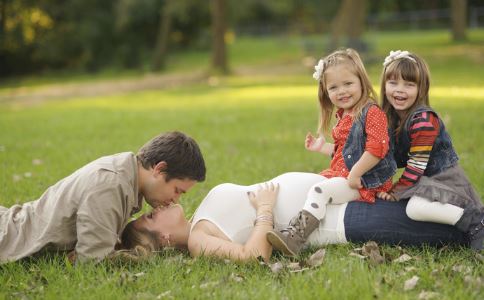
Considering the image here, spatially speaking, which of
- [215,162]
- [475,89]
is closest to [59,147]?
[215,162]

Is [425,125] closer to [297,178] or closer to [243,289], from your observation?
[297,178]

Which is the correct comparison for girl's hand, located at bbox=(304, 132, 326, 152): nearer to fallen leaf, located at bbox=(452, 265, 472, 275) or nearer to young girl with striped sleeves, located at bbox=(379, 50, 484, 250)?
young girl with striped sleeves, located at bbox=(379, 50, 484, 250)

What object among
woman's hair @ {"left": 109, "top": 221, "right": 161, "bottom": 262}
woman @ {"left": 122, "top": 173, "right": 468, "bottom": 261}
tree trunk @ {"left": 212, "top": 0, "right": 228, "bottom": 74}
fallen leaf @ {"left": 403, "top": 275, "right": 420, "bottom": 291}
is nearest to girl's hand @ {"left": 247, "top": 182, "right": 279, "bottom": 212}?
woman @ {"left": 122, "top": 173, "right": 468, "bottom": 261}

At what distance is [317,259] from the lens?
418 centimetres

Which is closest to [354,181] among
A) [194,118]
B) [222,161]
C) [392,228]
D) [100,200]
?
[392,228]

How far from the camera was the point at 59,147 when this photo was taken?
9.85 meters

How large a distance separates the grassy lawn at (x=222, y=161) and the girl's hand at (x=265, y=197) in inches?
19.7

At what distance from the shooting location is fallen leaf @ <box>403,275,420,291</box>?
11.8 feet

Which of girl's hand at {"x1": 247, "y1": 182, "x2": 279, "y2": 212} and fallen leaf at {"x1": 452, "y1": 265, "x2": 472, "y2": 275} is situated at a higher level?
girl's hand at {"x1": 247, "y1": 182, "x2": 279, "y2": 212}

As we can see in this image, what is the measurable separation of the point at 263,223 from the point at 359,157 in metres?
0.88

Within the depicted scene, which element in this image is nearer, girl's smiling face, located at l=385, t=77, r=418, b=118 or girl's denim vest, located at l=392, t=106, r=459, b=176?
girl's denim vest, located at l=392, t=106, r=459, b=176

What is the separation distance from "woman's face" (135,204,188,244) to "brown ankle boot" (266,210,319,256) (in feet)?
2.37

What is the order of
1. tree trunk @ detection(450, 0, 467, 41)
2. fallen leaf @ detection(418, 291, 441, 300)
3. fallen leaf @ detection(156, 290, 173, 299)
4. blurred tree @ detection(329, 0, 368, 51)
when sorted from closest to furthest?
1. fallen leaf @ detection(418, 291, 441, 300)
2. fallen leaf @ detection(156, 290, 173, 299)
3. blurred tree @ detection(329, 0, 368, 51)
4. tree trunk @ detection(450, 0, 467, 41)

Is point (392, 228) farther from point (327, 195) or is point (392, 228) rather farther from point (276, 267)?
point (276, 267)
